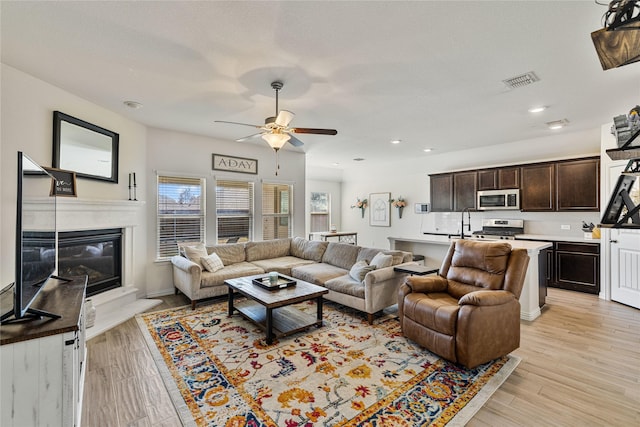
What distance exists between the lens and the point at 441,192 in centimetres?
656

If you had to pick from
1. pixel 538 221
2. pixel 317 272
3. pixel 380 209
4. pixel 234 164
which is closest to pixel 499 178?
pixel 538 221

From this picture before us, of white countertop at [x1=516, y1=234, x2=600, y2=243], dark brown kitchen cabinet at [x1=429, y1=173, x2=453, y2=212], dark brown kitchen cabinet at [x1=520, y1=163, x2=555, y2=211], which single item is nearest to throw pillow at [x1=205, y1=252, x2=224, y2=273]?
dark brown kitchen cabinet at [x1=429, y1=173, x2=453, y2=212]

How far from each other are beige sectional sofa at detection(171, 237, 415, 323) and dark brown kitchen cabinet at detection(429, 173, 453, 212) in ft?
9.55

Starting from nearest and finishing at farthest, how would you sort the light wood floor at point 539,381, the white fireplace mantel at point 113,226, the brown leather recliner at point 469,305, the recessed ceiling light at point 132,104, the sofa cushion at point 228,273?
the light wood floor at point 539,381 < the brown leather recliner at point 469,305 < the white fireplace mantel at point 113,226 < the recessed ceiling light at point 132,104 < the sofa cushion at point 228,273

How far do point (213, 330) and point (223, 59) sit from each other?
2.88 m

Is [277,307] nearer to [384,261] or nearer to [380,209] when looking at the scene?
[384,261]

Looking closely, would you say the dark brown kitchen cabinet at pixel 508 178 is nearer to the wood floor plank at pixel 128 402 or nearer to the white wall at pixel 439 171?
the white wall at pixel 439 171

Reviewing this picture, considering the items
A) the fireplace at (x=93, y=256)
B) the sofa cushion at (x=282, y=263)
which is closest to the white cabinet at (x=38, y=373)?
the fireplace at (x=93, y=256)

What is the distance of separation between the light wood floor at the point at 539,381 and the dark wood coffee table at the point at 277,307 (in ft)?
3.49

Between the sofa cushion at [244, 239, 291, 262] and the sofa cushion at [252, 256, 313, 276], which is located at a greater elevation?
the sofa cushion at [244, 239, 291, 262]

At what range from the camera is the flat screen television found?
1505 millimetres

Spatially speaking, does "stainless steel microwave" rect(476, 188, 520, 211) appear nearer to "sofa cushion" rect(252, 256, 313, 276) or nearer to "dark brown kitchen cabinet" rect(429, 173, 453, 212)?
"dark brown kitchen cabinet" rect(429, 173, 453, 212)

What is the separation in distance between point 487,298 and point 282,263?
338cm

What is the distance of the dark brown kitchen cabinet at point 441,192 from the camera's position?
21.0ft
